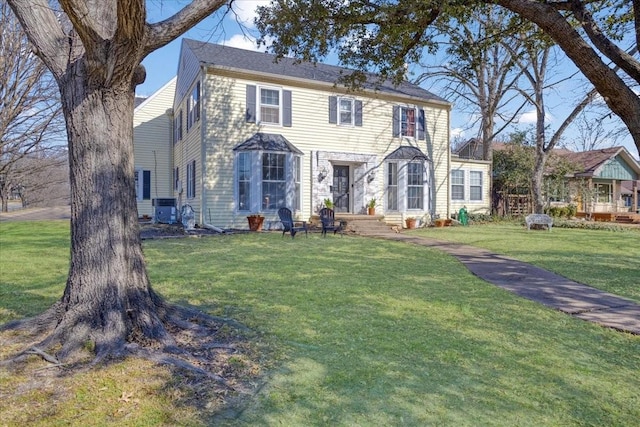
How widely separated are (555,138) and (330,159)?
36.6ft

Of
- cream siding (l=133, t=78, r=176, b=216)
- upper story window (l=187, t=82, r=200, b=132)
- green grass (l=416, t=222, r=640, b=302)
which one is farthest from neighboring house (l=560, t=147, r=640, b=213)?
cream siding (l=133, t=78, r=176, b=216)

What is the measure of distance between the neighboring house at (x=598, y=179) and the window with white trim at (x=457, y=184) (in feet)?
21.6

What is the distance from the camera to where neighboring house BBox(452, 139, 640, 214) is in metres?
24.9

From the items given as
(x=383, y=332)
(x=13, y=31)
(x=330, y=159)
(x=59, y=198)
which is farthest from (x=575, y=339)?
(x=59, y=198)

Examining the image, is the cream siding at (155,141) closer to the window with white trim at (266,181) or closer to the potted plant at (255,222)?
the window with white trim at (266,181)

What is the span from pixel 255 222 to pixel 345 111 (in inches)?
240

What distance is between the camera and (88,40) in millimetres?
3105

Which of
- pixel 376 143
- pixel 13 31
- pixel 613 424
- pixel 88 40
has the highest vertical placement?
pixel 13 31

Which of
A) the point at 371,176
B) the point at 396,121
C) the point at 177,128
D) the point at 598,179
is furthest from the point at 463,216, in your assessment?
the point at 598,179

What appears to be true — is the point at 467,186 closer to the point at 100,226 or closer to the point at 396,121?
the point at 396,121

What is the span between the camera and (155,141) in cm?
2139

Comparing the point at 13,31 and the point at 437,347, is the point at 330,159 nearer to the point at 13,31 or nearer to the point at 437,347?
the point at 13,31

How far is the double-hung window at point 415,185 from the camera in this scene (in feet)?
58.4

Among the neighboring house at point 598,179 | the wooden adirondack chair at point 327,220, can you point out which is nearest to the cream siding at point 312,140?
the wooden adirondack chair at point 327,220
